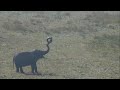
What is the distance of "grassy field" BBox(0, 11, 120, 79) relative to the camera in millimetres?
11977

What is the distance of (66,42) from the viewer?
42.9ft

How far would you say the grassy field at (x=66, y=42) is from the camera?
39.3 ft

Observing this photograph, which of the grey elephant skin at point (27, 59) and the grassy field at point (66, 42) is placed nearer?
the grey elephant skin at point (27, 59)

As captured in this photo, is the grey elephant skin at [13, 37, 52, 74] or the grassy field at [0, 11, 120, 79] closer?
the grey elephant skin at [13, 37, 52, 74]

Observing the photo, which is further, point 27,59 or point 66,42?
point 66,42

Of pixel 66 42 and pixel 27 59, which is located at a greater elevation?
pixel 66 42
